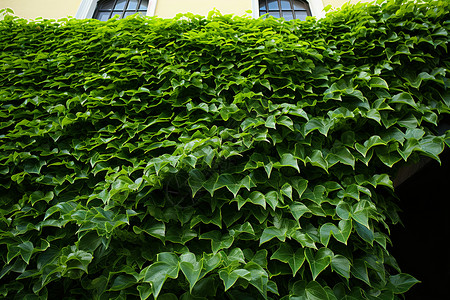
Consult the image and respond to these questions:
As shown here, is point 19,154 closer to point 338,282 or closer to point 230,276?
point 230,276

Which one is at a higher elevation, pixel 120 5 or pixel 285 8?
pixel 120 5

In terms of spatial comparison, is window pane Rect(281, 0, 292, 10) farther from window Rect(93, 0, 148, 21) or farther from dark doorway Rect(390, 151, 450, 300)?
dark doorway Rect(390, 151, 450, 300)

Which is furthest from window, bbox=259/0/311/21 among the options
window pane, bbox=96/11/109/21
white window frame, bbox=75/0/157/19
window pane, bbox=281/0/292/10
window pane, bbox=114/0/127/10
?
window pane, bbox=96/11/109/21

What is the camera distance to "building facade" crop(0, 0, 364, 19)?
12.2ft

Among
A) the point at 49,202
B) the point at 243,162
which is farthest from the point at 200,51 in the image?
the point at 49,202

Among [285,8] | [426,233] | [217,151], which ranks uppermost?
[285,8]

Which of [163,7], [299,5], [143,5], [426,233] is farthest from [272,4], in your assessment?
[426,233]

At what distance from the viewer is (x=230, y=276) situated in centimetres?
139

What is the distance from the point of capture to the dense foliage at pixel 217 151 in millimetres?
1594

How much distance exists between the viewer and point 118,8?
4137mm

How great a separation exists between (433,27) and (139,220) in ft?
8.62

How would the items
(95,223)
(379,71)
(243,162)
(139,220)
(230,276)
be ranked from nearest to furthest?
(230,276), (95,223), (139,220), (243,162), (379,71)

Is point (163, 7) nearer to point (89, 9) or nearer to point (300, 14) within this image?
point (89, 9)

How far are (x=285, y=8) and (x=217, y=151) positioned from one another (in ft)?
10.2
